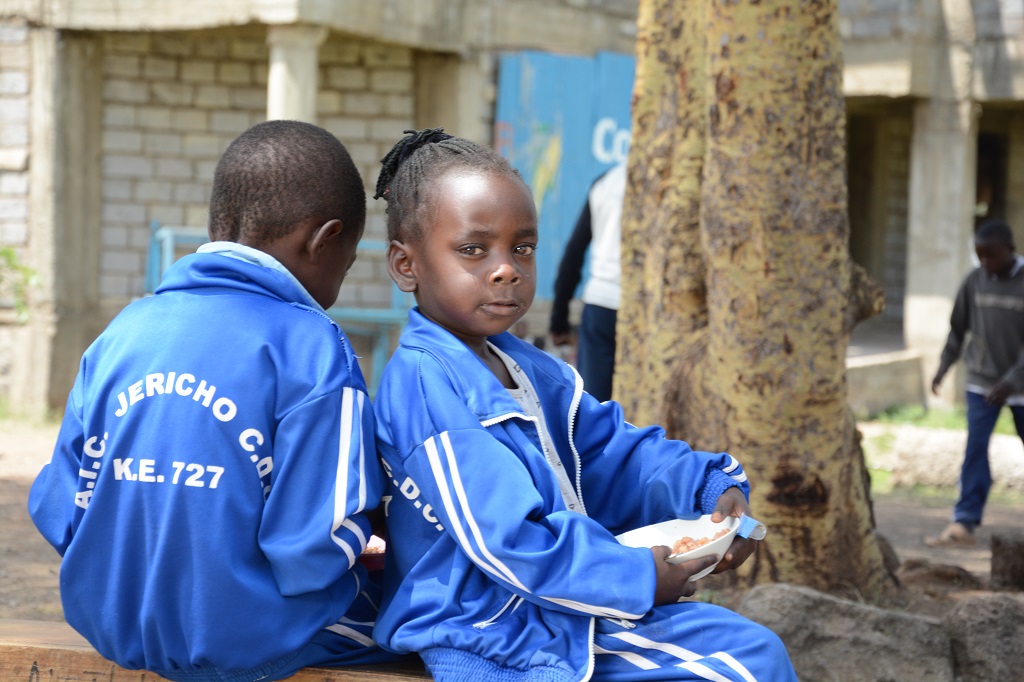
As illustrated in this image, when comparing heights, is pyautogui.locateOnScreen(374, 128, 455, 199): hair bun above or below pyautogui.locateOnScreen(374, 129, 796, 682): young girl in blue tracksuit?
above

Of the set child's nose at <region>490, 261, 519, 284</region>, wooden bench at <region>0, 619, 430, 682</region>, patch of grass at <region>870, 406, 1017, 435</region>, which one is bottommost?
patch of grass at <region>870, 406, 1017, 435</region>

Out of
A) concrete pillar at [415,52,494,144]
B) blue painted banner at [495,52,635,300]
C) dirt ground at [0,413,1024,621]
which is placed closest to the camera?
dirt ground at [0,413,1024,621]

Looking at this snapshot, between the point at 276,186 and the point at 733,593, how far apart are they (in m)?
2.49

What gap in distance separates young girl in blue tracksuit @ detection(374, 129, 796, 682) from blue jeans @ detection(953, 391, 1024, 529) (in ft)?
15.7

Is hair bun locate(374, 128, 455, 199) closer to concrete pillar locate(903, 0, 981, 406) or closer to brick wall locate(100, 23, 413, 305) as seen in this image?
brick wall locate(100, 23, 413, 305)

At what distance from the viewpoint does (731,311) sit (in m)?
3.71

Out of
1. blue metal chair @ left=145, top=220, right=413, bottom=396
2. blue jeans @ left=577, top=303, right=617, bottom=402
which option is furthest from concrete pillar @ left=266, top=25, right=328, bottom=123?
blue jeans @ left=577, top=303, right=617, bottom=402

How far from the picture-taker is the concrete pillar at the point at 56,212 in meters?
9.02

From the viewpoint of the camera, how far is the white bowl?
1976mm

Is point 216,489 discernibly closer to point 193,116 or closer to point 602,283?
point 602,283

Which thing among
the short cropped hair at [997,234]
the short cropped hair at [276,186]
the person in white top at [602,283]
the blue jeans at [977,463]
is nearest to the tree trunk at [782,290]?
the person in white top at [602,283]

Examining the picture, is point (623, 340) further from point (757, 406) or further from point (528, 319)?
point (528, 319)

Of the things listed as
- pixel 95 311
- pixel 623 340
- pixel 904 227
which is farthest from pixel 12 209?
pixel 904 227

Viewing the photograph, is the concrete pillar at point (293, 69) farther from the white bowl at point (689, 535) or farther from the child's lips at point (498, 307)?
the white bowl at point (689, 535)
